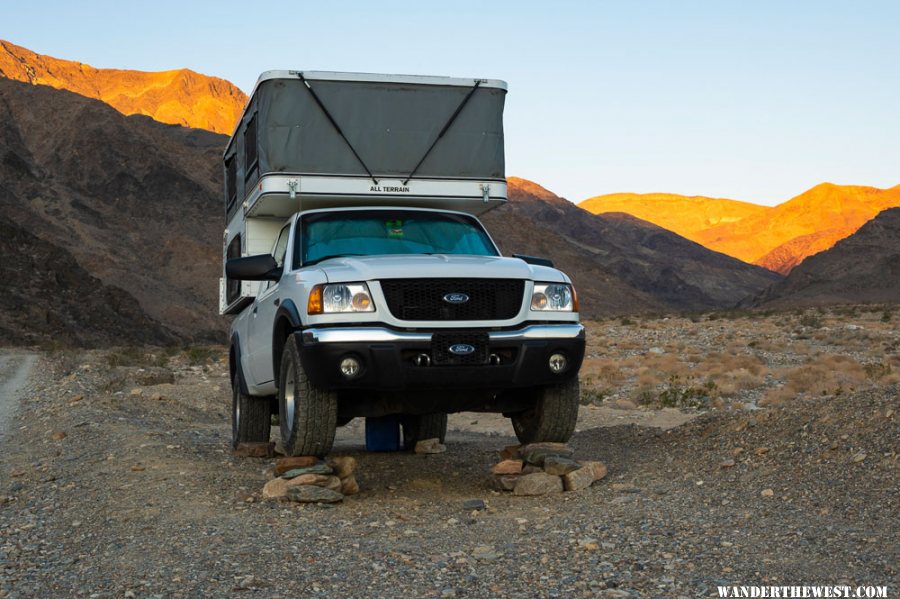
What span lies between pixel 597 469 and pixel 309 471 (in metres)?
2.17

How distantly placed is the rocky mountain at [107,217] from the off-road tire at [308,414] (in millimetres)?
45235

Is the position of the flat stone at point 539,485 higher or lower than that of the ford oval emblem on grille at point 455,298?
lower

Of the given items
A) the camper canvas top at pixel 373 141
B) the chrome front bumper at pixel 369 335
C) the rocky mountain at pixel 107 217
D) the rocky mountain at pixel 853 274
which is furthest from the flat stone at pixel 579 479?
the rocky mountain at pixel 853 274

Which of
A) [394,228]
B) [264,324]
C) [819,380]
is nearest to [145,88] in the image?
[819,380]

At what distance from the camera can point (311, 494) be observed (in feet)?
24.2

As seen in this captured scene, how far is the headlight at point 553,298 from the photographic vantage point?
25.6 feet

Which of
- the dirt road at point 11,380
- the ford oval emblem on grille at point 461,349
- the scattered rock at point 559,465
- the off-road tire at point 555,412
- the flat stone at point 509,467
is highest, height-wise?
the ford oval emblem on grille at point 461,349

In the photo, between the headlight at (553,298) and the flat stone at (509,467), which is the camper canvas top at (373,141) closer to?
the headlight at (553,298)

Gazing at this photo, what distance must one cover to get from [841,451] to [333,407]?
3708 mm

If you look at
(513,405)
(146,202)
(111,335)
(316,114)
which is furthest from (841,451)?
(146,202)

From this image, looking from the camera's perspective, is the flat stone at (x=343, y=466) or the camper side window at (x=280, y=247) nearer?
the flat stone at (x=343, y=466)

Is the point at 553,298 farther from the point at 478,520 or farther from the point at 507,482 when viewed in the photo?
the point at 478,520

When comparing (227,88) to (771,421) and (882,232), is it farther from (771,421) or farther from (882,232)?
(771,421)

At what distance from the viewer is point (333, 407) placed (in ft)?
25.2
